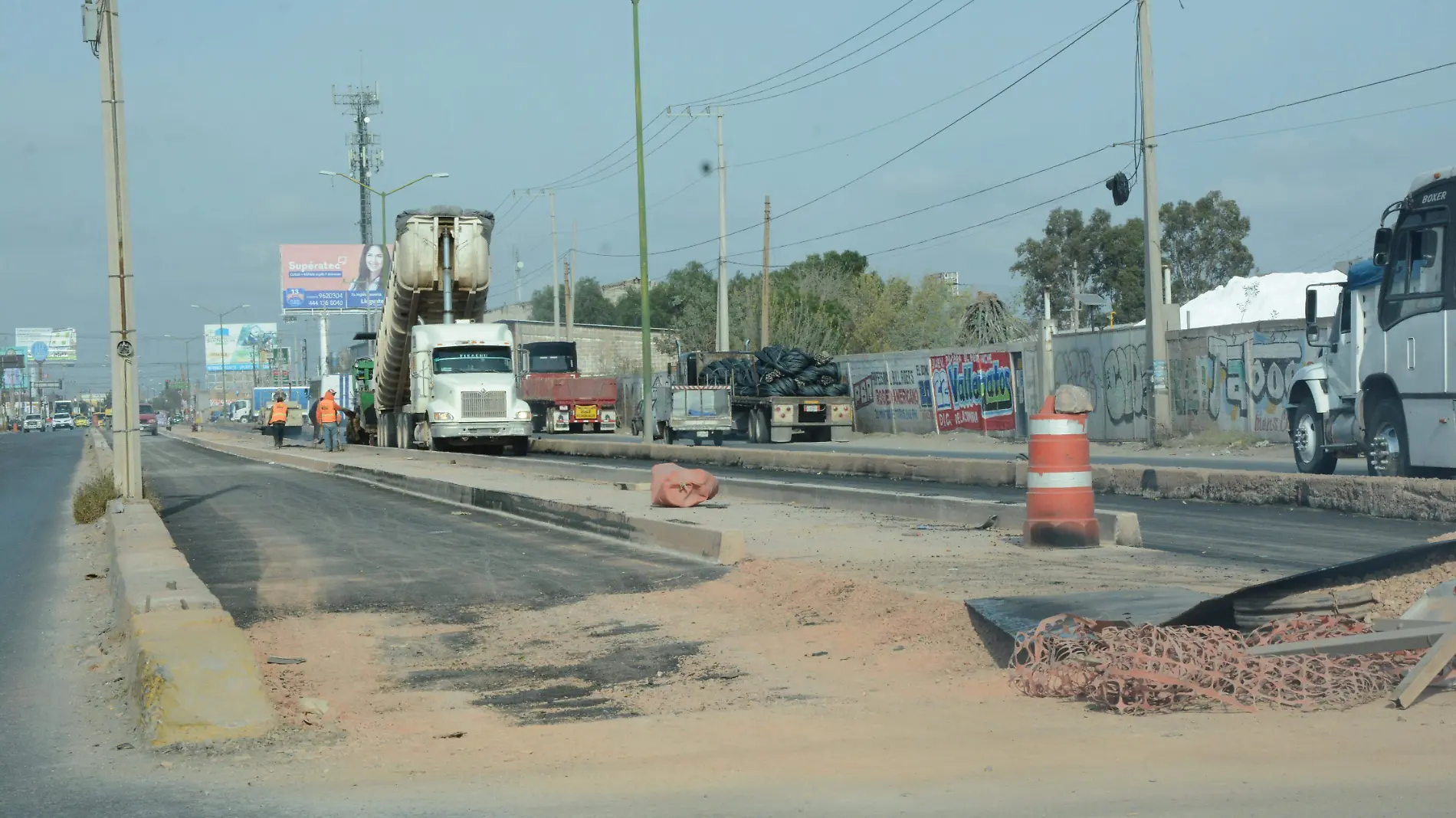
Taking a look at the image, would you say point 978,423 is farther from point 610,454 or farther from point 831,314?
point 831,314

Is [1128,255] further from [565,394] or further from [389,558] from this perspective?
[389,558]

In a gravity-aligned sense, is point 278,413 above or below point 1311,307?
below

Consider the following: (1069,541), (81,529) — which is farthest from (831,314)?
(1069,541)

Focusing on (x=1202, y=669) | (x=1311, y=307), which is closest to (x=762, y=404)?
(x=1311, y=307)

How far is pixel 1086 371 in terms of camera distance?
33.5 meters

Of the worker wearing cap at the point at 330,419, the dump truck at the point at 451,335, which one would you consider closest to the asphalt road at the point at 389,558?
the dump truck at the point at 451,335

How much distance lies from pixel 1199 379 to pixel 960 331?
144ft

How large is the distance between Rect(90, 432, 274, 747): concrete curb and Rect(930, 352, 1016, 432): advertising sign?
29410mm

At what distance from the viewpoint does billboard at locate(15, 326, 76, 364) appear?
139 meters

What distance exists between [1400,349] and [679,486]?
25.4 feet

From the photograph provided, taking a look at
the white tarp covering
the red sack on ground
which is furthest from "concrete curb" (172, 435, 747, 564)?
the white tarp covering

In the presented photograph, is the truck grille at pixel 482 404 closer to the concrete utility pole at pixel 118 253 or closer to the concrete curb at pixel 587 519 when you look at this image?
the concrete curb at pixel 587 519

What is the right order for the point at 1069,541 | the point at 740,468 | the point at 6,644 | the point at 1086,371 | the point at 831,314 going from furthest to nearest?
the point at 831,314, the point at 1086,371, the point at 740,468, the point at 1069,541, the point at 6,644

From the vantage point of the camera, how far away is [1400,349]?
46.9 ft
